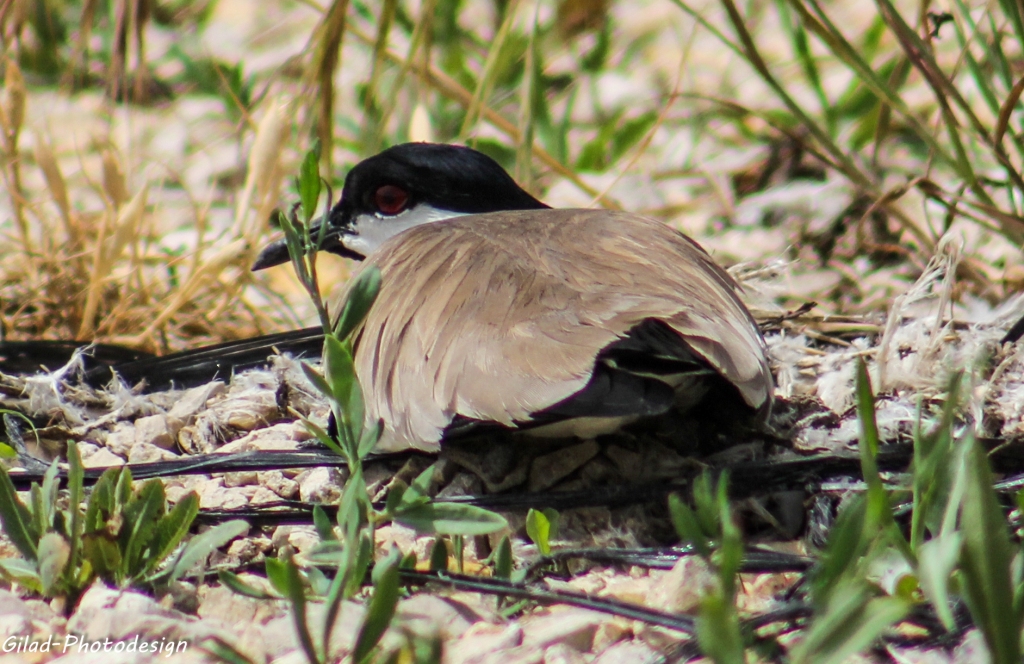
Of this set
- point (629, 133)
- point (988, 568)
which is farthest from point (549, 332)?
point (629, 133)

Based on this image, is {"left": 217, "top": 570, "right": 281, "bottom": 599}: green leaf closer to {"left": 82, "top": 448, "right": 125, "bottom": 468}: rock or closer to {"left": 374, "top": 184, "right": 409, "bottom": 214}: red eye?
{"left": 82, "top": 448, "right": 125, "bottom": 468}: rock

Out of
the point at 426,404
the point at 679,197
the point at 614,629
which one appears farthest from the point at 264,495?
the point at 679,197

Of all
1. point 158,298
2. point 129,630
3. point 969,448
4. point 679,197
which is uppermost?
point 679,197

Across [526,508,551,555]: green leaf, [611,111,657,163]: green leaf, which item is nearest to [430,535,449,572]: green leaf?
[526,508,551,555]: green leaf

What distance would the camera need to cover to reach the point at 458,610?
6.38ft

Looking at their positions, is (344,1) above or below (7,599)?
above

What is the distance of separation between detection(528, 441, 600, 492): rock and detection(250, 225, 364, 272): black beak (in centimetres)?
126

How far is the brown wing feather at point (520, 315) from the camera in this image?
7.18ft

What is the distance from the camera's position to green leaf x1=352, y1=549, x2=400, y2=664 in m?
1.65

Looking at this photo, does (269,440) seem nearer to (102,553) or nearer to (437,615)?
(102,553)

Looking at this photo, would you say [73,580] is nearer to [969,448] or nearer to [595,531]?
[595,531]

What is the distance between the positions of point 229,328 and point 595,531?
79.2 inches

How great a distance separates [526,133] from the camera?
3693 millimetres

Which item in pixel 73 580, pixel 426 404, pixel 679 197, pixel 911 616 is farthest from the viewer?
pixel 679 197
